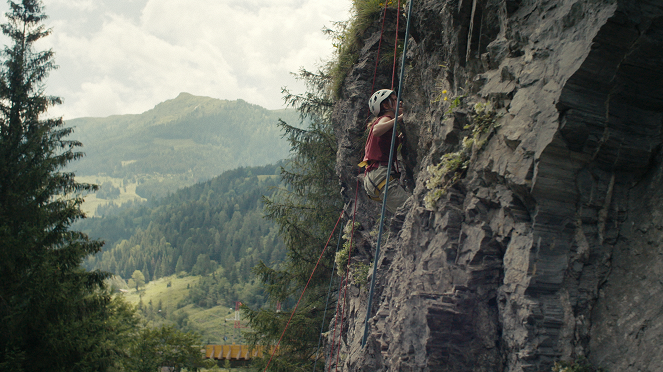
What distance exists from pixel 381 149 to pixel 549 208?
3479 millimetres

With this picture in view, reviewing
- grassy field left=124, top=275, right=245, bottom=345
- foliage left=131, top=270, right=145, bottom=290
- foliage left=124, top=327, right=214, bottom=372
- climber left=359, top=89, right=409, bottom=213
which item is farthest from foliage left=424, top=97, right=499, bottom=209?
foliage left=131, top=270, right=145, bottom=290

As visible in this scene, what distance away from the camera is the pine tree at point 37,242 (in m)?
10.8

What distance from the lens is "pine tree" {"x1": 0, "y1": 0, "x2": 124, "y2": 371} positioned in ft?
35.4

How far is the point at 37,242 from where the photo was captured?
12.0 m

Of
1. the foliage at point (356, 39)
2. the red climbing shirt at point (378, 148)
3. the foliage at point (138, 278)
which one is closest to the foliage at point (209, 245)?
the foliage at point (138, 278)

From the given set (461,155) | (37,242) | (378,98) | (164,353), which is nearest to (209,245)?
(164,353)

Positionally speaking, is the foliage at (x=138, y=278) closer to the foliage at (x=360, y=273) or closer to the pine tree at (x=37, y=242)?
the pine tree at (x=37, y=242)

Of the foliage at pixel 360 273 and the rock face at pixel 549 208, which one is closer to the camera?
the rock face at pixel 549 208

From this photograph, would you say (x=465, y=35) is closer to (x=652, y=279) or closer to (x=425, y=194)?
(x=425, y=194)

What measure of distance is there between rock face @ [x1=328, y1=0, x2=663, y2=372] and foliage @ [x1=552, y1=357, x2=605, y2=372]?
5 centimetres

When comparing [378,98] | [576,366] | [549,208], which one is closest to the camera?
[576,366]

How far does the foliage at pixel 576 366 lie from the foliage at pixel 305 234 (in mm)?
11730

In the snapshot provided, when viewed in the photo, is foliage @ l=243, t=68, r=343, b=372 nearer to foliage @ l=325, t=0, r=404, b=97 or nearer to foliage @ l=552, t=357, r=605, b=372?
foliage @ l=325, t=0, r=404, b=97

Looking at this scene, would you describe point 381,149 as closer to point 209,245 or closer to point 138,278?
point 209,245
